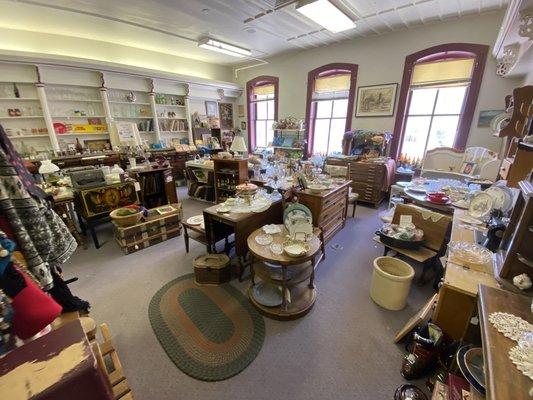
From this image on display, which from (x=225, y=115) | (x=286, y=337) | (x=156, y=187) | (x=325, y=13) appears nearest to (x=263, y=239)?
(x=286, y=337)

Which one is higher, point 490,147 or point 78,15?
point 78,15

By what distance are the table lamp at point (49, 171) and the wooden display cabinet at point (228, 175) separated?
7.61ft

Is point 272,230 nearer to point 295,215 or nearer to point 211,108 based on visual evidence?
point 295,215

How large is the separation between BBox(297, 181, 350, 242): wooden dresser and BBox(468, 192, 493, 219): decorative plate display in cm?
141

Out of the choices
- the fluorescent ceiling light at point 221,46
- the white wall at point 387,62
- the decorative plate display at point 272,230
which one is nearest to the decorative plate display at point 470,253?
the decorative plate display at point 272,230

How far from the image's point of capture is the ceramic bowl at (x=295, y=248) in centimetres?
185

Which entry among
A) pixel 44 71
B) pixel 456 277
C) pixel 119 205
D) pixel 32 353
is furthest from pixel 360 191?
pixel 44 71

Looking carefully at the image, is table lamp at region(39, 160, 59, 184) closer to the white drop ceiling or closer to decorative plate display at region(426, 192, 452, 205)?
the white drop ceiling

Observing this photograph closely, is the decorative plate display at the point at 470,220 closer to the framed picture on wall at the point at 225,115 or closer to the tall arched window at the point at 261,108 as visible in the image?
the tall arched window at the point at 261,108

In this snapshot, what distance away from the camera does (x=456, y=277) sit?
1.39m

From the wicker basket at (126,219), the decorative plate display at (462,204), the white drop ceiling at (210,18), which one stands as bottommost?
the wicker basket at (126,219)

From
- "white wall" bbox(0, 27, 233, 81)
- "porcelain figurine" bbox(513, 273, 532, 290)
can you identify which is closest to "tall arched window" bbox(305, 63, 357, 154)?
"white wall" bbox(0, 27, 233, 81)

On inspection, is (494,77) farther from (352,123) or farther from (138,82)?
(138,82)

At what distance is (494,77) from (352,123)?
94.5 inches
